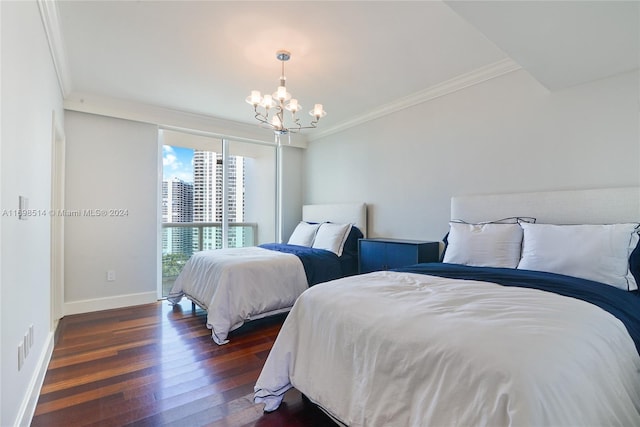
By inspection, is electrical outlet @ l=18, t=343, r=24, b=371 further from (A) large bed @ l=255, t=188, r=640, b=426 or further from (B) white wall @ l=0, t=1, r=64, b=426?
(A) large bed @ l=255, t=188, r=640, b=426

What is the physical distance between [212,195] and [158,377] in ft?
10.7

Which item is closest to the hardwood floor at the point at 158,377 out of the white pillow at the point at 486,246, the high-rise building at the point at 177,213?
the high-rise building at the point at 177,213

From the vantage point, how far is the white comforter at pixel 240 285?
2.84 metres

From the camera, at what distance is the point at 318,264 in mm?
3566

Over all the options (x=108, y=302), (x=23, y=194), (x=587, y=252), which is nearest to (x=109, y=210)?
(x=108, y=302)

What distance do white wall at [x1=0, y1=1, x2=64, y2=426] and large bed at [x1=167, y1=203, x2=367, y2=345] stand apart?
1268mm

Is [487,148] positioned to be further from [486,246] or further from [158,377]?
[158,377]

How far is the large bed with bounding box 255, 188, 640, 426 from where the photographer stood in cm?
95

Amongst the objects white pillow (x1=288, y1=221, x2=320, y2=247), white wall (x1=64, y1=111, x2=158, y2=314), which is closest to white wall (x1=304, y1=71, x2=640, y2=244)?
white pillow (x1=288, y1=221, x2=320, y2=247)

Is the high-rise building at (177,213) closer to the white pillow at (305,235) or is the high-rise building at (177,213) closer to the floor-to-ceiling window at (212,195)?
the floor-to-ceiling window at (212,195)

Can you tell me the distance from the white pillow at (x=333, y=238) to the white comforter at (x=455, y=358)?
2.12 metres

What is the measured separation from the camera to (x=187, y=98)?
3756mm

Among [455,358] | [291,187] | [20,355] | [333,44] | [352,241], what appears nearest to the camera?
[455,358]

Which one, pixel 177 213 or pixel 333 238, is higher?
pixel 177 213
